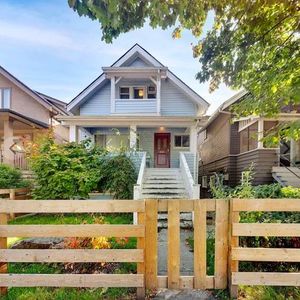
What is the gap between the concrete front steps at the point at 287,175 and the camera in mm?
11249

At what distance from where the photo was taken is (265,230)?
336 centimetres

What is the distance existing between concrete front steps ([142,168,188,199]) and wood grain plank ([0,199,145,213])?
246 inches

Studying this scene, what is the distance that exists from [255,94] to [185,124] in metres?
7.18

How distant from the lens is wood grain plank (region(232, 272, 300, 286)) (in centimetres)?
336

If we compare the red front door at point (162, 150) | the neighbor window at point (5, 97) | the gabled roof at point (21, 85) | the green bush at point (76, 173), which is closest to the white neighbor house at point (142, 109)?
the red front door at point (162, 150)

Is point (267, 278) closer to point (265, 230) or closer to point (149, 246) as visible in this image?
point (265, 230)

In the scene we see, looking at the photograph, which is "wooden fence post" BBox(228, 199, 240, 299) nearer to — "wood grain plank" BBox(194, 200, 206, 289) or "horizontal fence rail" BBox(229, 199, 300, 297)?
"horizontal fence rail" BBox(229, 199, 300, 297)

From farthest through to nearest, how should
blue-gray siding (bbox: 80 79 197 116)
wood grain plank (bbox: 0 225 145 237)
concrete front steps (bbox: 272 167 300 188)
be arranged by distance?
blue-gray siding (bbox: 80 79 197 116), concrete front steps (bbox: 272 167 300 188), wood grain plank (bbox: 0 225 145 237)

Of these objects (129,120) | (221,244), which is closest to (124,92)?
(129,120)

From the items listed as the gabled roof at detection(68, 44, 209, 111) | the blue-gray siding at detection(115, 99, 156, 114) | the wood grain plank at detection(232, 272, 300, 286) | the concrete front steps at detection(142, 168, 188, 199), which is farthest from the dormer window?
the wood grain plank at detection(232, 272, 300, 286)

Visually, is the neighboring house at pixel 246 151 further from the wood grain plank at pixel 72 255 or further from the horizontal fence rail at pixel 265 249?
the wood grain plank at pixel 72 255

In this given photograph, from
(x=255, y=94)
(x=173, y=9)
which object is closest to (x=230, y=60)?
(x=255, y=94)

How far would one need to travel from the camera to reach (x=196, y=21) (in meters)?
5.52

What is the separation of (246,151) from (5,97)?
16.9 meters
